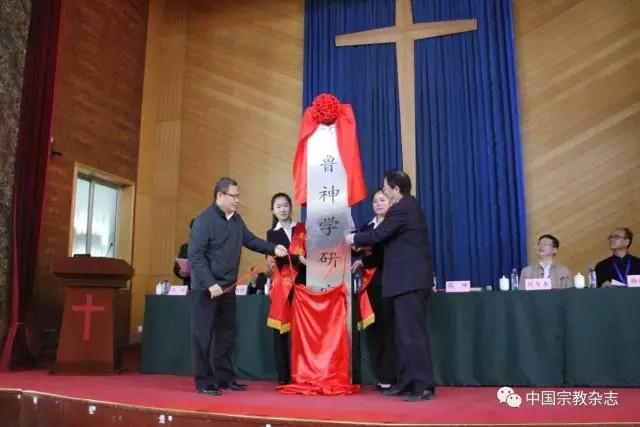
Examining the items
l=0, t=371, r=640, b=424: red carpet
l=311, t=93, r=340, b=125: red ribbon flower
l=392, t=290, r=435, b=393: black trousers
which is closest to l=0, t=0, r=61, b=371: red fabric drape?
l=0, t=371, r=640, b=424: red carpet

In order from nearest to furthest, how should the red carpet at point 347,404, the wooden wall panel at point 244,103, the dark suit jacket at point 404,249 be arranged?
the red carpet at point 347,404 → the dark suit jacket at point 404,249 → the wooden wall panel at point 244,103

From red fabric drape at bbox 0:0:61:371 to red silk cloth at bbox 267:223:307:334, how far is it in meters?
2.21

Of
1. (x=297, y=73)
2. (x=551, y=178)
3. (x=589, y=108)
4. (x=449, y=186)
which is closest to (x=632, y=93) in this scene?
(x=589, y=108)

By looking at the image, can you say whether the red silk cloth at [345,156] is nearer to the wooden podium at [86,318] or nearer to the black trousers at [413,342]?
the black trousers at [413,342]

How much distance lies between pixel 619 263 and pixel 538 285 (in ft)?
3.43

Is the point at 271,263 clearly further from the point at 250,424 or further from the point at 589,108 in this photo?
the point at 589,108

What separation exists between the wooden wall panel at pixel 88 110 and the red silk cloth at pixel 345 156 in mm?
2585

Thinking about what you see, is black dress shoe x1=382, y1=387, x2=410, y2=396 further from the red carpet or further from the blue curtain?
the blue curtain

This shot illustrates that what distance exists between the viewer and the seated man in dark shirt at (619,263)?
4410mm

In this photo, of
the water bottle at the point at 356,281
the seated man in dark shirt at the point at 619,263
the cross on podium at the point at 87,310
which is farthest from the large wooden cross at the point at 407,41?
the cross on podium at the point at 87,310

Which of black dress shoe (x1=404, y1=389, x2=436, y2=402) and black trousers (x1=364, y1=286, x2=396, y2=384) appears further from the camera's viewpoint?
black trousers (x1=364, y1=286, x2=396, y2=384)

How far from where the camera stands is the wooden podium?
4.29m

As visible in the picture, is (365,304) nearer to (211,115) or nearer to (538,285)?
(538,285)

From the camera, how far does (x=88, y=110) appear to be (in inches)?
224
